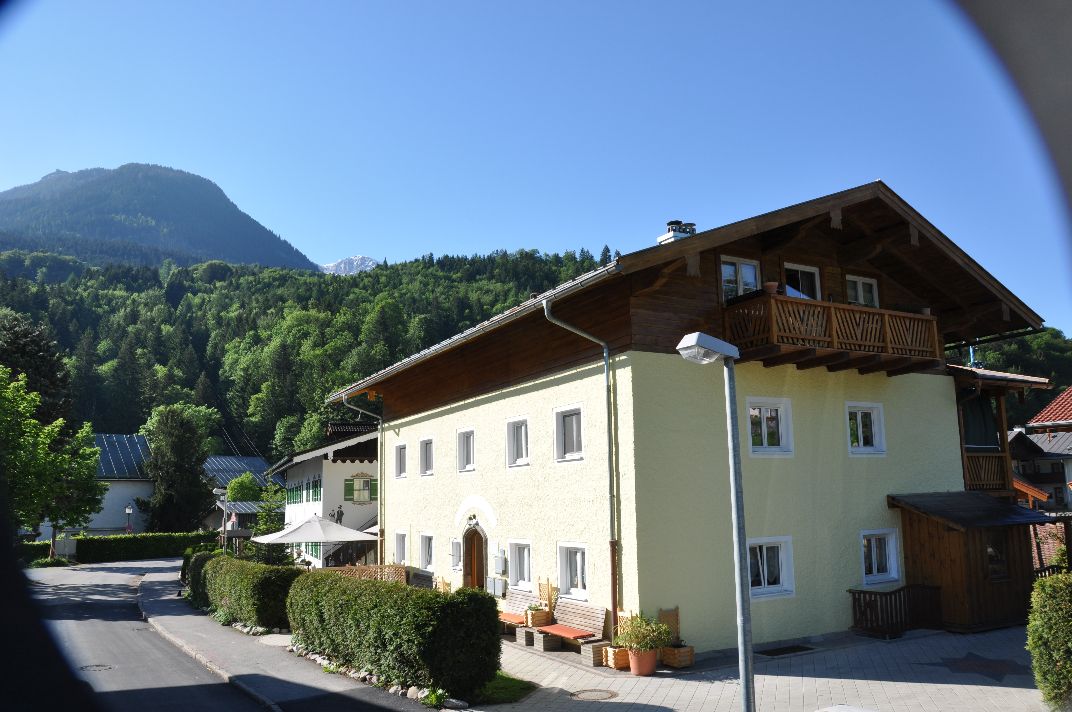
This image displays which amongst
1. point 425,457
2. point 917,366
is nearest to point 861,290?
point 917,366

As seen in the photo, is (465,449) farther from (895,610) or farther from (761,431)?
(895,610)

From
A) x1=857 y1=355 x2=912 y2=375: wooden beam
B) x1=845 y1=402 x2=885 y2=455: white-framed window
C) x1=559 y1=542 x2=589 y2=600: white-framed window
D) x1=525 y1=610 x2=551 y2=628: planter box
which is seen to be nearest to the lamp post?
x1=559 y1=542 x2=589 y2=600: white-framed window

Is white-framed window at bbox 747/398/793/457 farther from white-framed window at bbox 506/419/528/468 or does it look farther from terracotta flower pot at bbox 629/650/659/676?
white-framed window at bbox 506/419/528/468

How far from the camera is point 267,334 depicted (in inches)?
4183

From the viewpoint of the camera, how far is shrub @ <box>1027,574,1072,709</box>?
955 centimetres

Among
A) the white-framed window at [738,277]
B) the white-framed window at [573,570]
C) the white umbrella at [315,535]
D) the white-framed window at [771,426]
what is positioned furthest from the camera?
the white umbrella at [315,535]

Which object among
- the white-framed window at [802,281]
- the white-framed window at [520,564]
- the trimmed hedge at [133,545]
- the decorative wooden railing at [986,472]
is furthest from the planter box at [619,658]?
the trimmed hedge at [133,545]

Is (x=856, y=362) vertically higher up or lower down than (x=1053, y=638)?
higher up

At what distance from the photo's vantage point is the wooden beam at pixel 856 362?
16062mm

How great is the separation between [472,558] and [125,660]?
8.07 metres

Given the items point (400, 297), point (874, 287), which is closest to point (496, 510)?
point (874, 287)

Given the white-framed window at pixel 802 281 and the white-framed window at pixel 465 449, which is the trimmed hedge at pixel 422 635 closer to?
the white-framed window at pixel 465 449

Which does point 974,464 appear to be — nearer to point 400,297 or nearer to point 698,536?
point 698,536

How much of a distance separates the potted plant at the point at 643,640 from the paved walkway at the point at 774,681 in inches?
9.3
